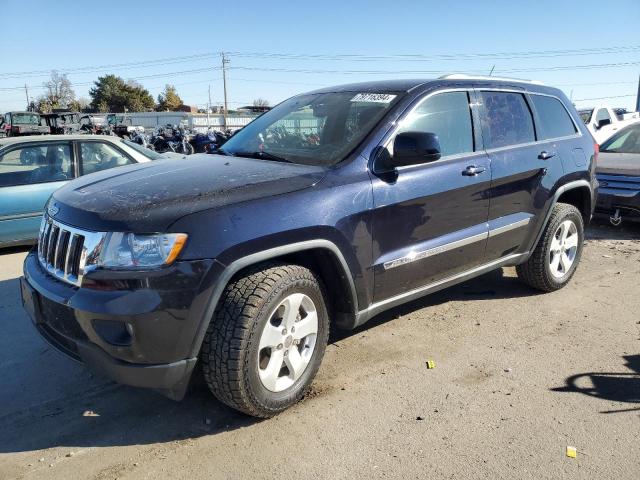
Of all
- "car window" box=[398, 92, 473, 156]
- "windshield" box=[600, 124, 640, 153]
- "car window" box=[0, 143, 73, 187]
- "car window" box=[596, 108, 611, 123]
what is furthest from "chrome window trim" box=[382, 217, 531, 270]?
"car window" box=[596, 108, 611, 123]

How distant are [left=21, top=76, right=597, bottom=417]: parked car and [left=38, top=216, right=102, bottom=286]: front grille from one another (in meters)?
0.01

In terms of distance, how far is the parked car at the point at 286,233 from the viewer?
2.50m

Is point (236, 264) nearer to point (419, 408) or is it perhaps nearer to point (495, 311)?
point (419, 408)

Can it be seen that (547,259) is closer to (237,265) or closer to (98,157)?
(237,265)

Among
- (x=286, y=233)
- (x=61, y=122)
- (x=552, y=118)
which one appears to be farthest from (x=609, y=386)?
(x=61, y=122)

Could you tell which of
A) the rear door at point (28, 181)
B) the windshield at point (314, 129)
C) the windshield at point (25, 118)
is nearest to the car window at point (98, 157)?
the rear door at point (28, 181)

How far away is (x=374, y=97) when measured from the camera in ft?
12.3

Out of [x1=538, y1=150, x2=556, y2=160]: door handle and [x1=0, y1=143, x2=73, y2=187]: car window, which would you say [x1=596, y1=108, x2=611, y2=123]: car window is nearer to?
[x1=538, y1=150, x2=556, y2=160]: door handle

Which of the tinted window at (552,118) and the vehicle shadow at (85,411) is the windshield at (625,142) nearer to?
the tinted window at (552,118)

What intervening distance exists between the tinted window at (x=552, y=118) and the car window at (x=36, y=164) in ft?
17.9

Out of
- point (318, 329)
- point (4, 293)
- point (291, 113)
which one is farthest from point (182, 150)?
point (318, 329)

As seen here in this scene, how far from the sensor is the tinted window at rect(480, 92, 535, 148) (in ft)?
13.5

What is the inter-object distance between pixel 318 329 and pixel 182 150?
16.5 m

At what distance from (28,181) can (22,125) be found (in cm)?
2573
